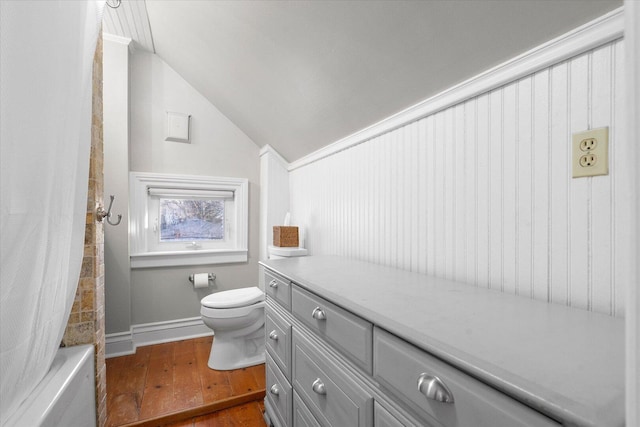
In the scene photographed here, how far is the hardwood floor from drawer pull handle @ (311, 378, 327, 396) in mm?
874

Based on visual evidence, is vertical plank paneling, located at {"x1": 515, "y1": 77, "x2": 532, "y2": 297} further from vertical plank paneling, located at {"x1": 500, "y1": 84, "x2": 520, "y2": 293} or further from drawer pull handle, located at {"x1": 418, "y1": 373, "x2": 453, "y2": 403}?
drawer pull handle, located at {"x1": 418, "y1": 373, "x2": 453, "y2": 403}

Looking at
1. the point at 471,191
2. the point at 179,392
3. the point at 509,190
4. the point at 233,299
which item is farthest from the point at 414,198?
the point at 179,392

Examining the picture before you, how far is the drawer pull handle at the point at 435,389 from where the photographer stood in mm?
562

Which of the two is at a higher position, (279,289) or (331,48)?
(331,48)

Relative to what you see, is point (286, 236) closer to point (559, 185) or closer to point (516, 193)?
point (516, 193)

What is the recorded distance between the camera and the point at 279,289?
1.42 metres

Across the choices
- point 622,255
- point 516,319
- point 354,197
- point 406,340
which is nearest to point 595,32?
point 622,255

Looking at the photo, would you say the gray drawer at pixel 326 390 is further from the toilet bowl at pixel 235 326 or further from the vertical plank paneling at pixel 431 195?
the toilet bowl at pixel 235 326

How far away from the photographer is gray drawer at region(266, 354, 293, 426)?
4.29ft

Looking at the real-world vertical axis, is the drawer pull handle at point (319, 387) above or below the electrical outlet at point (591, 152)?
below

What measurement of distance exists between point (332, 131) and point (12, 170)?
1548 mm

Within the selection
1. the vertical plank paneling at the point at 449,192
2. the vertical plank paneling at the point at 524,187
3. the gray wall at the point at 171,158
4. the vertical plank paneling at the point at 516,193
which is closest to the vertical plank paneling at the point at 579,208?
the vertical plank paneling at the point at 516,193

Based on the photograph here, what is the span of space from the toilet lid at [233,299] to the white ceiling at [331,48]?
1.21m

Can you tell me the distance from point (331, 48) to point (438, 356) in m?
1.32
